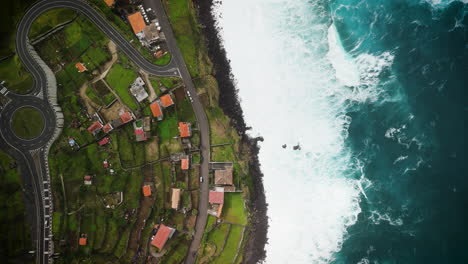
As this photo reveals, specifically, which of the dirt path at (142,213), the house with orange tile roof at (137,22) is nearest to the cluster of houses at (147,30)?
the house with orange tile roof at (137,22)

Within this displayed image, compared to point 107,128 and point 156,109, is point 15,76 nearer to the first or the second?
point 107,128

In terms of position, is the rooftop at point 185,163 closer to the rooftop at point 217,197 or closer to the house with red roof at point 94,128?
the rooftop at point 217,197

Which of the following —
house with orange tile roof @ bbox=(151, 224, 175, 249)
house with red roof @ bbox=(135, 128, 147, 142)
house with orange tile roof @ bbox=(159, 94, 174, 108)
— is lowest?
house with orange tile roof @ bbox=(151, 224, 175, 249)

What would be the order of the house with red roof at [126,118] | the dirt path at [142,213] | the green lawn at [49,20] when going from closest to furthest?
the green lawn at [49,20] → the house with red roof at [126,118] → the dirt path at [142,213]

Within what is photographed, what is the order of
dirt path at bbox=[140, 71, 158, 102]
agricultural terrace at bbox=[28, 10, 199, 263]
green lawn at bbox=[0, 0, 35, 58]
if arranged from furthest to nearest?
dirt path at bbox=[140, 71, 158, 102] < agricultural terrace at bbox=[28, 10, 199, 263] < green lawn at bbox=[0, 0, 35, 58]

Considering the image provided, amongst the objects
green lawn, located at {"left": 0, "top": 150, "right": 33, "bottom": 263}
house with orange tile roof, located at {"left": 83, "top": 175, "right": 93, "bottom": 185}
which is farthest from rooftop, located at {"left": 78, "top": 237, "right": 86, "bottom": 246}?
house with orange tile roof, located at {"left": 83, "top": 175, "right": 93, "bottom": 185}

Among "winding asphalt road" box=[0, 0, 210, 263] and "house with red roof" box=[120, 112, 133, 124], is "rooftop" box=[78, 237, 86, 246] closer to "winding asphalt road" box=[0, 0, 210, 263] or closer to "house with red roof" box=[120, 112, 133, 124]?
"winding asphalt road" box=[0, 0, 210, 263]

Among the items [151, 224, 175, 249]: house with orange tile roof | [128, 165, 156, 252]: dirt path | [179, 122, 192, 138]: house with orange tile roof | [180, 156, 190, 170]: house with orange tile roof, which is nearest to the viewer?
[151, 224, 175, 249]: house with orange tile roof

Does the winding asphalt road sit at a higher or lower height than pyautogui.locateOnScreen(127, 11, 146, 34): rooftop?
lower
